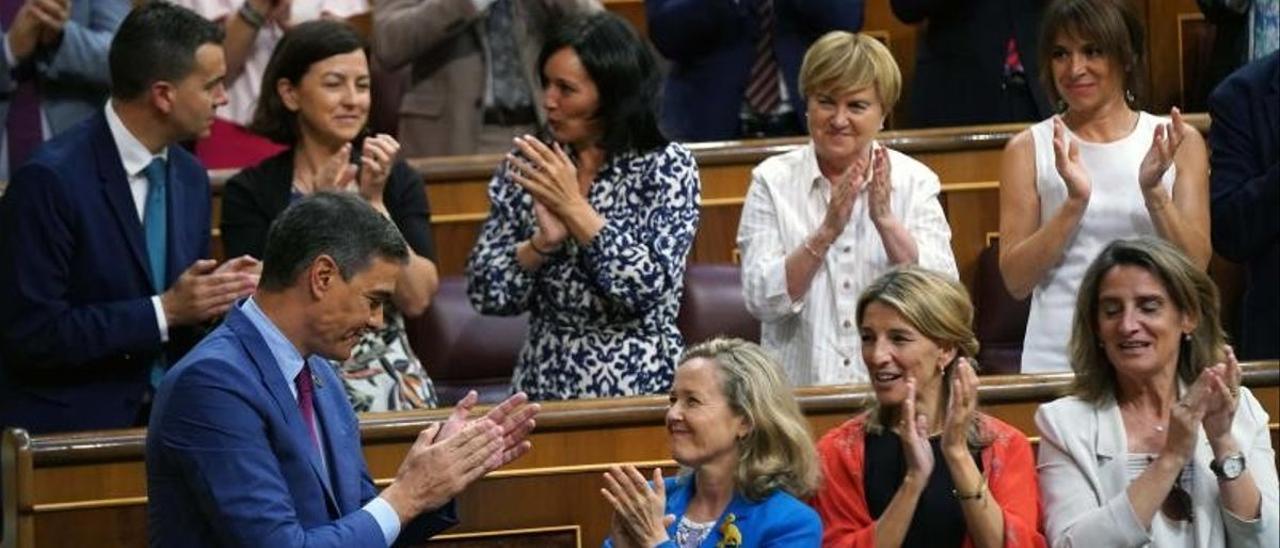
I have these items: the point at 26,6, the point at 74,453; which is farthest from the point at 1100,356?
the point at 26,6

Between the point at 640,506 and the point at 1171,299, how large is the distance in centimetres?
97

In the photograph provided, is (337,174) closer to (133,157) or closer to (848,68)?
(133,157)

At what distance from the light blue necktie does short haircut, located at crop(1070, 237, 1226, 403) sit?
1.73 m

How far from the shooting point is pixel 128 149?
468 centimetres

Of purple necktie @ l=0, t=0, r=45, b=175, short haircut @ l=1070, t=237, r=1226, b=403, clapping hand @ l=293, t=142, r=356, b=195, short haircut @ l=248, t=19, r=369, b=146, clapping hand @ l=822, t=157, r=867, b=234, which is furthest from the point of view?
purple necktie @ l=0, t=0, r=45, b=175

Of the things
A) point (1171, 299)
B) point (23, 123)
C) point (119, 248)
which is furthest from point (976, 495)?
point (23, 123)

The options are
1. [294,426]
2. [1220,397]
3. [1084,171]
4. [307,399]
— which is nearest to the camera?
[294,426]

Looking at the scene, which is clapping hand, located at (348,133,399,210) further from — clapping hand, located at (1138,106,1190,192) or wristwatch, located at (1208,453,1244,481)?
wristwatch, located at (1208,453,1244,481)

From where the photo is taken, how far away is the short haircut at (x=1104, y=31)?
4.75 metres

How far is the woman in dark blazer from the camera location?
15.5 feet

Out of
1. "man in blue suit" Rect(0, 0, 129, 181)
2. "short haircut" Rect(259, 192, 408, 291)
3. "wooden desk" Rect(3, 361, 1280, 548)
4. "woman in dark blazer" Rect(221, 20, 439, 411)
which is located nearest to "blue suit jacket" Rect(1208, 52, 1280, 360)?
"wooden desk" Rect(3, 361, 1280, 548)

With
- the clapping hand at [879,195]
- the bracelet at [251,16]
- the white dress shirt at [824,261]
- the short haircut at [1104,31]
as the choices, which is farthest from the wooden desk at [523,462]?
the bracelet at [251,16]

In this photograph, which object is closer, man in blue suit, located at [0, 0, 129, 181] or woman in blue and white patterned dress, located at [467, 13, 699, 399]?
woman in blue and white patterned dress, located at [467, 13, 699, 399]

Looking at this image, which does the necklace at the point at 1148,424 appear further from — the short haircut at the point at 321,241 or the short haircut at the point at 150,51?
the short haircut at the point at 150,51
